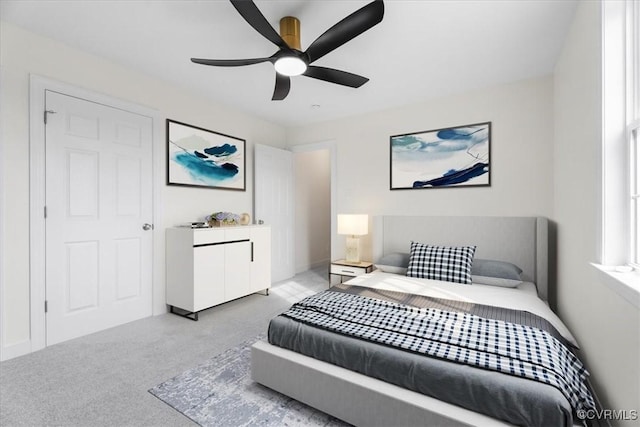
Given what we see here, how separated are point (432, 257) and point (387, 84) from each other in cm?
192

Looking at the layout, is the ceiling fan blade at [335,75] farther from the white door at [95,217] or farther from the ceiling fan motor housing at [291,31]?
the white door at [95,217]

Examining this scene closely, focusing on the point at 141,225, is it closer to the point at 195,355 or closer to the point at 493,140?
the point at 195,355

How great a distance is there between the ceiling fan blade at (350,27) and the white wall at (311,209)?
113 inches

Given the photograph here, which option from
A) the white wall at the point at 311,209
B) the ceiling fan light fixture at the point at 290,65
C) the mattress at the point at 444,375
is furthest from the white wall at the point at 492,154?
the ceiling fan light fixture at the point at 290,65

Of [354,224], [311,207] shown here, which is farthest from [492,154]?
[311,207]

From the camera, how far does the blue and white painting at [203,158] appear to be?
3.32 metres

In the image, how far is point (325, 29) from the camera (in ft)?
7.33

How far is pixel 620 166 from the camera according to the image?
57.2 inches

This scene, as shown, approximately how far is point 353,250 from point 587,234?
2.43 meters

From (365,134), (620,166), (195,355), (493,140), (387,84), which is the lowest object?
(195,355)

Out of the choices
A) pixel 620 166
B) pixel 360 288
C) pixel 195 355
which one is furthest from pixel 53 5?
pixel 620 166

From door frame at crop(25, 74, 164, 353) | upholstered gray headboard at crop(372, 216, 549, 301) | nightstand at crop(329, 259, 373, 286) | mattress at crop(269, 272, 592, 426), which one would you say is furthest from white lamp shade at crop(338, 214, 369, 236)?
door frame at crop(25, 74, 164, 353)

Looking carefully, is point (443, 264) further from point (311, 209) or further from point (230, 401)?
point (311, 209)

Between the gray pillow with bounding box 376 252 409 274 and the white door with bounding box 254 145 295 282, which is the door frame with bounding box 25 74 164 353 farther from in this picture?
the gray pillow with bounding box 376 252 409 274
